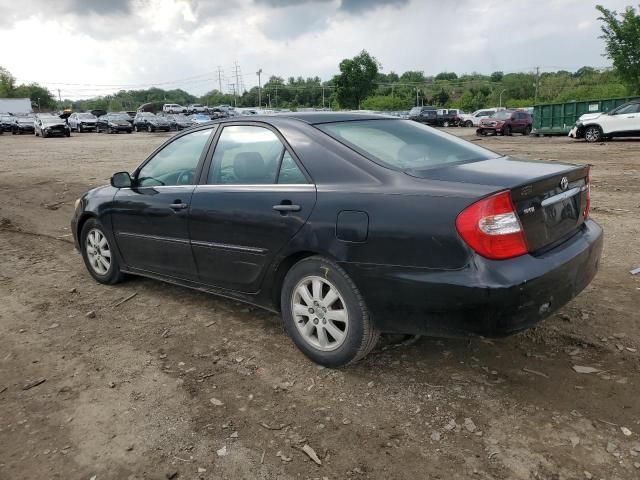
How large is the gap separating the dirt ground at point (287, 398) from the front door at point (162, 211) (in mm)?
426

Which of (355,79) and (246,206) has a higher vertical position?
(355,79)

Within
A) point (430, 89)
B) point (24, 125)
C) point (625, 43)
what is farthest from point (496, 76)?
point (24, 125)

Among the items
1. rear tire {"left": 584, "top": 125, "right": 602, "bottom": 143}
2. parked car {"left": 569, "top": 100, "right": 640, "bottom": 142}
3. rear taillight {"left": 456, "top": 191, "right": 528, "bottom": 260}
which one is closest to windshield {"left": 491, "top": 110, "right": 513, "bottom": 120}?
parked car {"left": 569, "top": 100, "right": 640, "bottom": 142}

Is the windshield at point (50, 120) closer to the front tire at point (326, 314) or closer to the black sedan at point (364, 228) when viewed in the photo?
the black sedan at point (364, 228)

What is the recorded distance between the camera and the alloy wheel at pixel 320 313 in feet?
10.7

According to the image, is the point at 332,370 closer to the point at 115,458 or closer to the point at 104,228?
the point at 115,458

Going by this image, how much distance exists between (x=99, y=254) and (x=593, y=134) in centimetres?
2134

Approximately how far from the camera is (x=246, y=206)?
12.0 ft

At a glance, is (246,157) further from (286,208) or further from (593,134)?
(593,134)

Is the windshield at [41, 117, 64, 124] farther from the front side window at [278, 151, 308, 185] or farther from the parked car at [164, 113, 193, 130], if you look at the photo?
the front side window at [278, 151, 308, 185]

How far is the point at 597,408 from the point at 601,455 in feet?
1.37

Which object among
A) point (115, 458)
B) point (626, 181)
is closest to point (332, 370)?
point (115, 458)

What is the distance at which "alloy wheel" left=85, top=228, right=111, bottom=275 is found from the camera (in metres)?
5.09

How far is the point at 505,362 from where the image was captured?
11.1 feet
